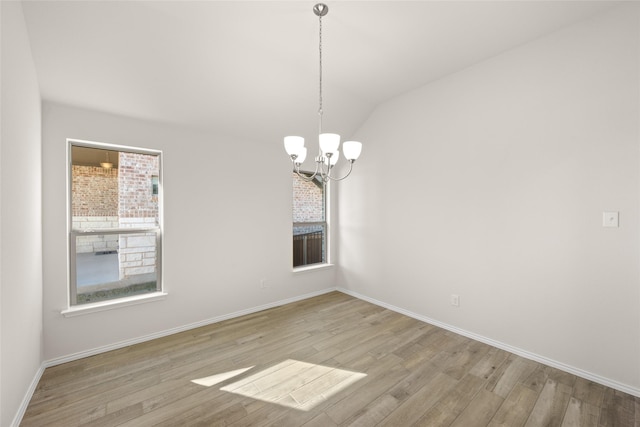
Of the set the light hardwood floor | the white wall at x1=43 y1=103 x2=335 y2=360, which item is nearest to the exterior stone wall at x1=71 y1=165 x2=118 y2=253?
the white wall at x1=43 y1=103 x2=335 y2=360

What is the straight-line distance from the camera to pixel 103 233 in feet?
8.75

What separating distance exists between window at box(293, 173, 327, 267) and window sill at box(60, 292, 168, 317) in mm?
1930

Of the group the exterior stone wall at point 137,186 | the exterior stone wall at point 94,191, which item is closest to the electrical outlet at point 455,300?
the exterior stone wall at point 137,186

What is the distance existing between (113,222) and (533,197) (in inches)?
161

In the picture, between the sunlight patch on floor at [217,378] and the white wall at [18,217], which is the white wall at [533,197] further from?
the white wall at [18,217]

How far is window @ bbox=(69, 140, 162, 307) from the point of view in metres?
2.58

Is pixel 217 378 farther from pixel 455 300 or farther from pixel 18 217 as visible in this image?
pixel 455 300

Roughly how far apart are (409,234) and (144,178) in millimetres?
3204

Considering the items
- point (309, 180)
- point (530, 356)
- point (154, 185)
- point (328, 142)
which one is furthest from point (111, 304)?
point (530, 356)

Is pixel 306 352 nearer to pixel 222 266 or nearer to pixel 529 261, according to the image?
pixel 222 266

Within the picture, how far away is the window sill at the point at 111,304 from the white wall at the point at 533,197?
2.90 m

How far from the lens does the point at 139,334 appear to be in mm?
2811

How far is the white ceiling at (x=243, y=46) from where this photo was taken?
1983 millimetres

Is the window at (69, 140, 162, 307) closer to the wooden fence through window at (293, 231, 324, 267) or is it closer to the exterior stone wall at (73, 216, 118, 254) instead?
the exterior stone wall at (73, 216, 118, 254)
